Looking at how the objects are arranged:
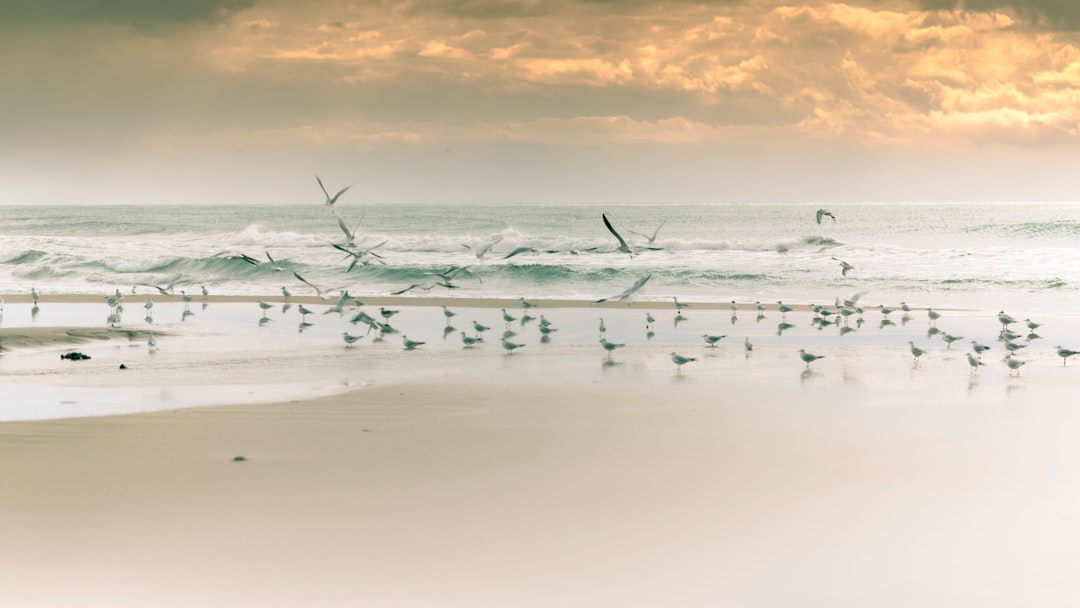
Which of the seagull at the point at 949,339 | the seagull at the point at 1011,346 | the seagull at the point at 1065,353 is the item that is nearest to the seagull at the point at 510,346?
the seagull at the point at 949,339

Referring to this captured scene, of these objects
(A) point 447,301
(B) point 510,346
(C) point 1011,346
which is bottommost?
(A) point 447,301

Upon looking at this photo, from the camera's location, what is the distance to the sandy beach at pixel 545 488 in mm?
4859

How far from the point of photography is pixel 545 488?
6.39 meters

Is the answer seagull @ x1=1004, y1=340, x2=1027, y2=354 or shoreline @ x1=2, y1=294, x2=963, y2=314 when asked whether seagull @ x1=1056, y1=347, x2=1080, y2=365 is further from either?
shoreline @ x1=2, y1=294, x2=963, y2=314

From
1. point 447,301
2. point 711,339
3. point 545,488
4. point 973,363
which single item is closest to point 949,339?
point 973,363

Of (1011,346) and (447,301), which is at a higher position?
(1011,346)

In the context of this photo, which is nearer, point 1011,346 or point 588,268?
point 1011,346

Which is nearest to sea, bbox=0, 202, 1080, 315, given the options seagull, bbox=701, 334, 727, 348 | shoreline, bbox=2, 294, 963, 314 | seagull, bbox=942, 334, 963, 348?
shoreline, bbox=2, 294, 963, 314

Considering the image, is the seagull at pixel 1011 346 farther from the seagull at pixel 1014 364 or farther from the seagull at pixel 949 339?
the seagull at pixel 949 339

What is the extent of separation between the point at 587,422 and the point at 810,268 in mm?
21839

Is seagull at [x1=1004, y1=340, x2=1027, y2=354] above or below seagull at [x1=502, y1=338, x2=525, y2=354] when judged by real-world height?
above

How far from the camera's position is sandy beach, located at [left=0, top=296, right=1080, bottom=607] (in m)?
4.86

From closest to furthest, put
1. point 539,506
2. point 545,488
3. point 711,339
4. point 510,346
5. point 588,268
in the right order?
point 539,506, point 545,488, point 510,346, point 711,339, point 588,268

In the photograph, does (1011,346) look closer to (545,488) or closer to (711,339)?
(711,339)
